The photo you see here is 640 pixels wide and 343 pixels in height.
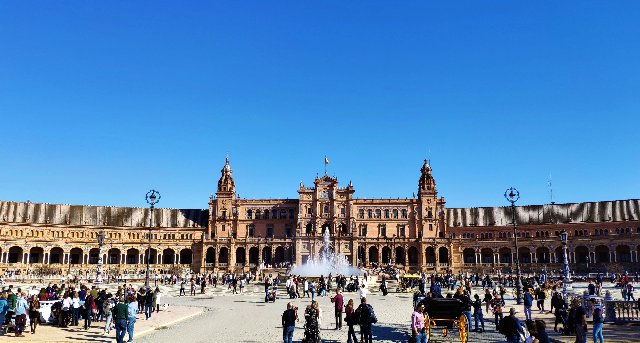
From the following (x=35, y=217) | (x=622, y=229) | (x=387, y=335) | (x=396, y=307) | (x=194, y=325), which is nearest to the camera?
(x=387, y=335)

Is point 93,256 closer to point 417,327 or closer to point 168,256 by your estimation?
point 168,256

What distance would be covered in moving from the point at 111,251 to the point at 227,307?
247 ft

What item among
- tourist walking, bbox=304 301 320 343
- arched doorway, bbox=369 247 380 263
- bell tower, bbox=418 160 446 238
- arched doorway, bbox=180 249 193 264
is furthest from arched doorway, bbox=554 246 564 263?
tourist walking, bbox=304 301 320 343

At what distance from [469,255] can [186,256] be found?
54.6 metres

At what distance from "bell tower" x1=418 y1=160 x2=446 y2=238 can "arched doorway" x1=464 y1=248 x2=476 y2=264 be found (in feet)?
23.5

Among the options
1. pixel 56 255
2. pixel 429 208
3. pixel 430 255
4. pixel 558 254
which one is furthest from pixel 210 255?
pixel 558 254

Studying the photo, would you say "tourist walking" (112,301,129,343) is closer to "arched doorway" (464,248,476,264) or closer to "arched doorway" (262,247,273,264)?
"arched doorway" (262,247,273,264)

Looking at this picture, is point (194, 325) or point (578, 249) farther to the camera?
point (578, 249)

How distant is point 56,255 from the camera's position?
100625 mm

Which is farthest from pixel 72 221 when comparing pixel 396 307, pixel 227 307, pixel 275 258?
pixel 396 307

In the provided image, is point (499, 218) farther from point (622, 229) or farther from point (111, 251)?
point (111, 251)

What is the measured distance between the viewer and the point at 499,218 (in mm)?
104250

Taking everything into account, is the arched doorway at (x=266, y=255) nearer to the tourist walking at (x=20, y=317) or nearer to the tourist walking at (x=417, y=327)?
the tourist walking at (x=20, y=317)

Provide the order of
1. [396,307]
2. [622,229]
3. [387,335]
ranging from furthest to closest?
[622,229] < [396,307] < [387,335]
